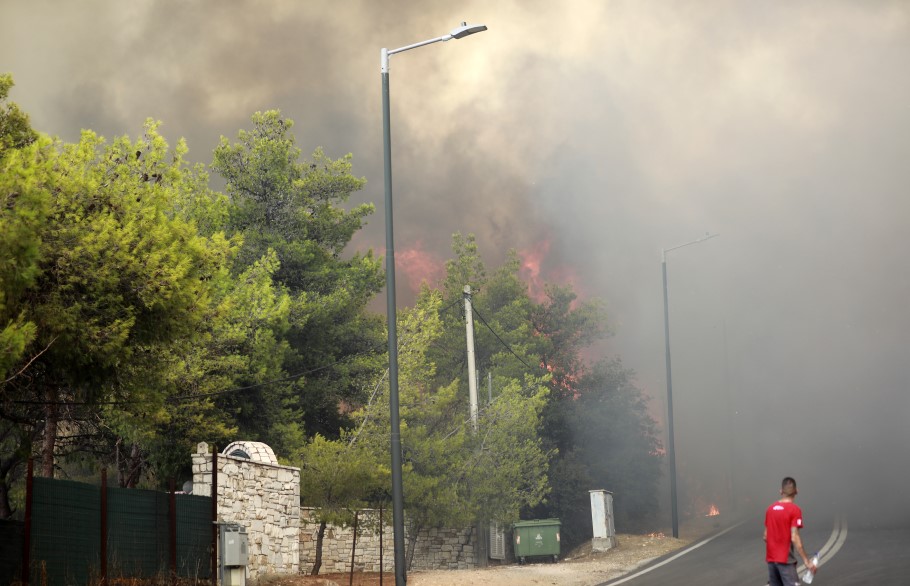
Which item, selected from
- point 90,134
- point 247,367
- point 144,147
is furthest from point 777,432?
point 90,134

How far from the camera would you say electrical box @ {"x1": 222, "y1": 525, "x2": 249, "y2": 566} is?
1891 cm

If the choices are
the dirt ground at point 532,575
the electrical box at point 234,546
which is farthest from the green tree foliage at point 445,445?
the electrical box at point 234,546

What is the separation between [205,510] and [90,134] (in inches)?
368

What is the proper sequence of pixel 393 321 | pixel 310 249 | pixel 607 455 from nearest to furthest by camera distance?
pixel 393 321 < pixel 310 249 < pixel 607 455

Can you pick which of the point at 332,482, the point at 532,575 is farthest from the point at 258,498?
the point at 532,575

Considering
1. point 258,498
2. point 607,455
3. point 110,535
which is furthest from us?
point 607,455

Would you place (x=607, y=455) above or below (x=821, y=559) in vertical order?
above

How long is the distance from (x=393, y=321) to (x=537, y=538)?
861 inches

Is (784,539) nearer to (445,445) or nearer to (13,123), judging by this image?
(13,123)

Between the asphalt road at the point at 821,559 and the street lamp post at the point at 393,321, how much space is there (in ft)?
23.3

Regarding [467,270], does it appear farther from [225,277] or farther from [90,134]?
[90,134]

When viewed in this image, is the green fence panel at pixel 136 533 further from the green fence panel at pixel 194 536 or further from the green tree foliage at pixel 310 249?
the green tree foliage at pixel 310 249

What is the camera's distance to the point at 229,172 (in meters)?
48.7

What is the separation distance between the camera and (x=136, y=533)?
16.9 metres
